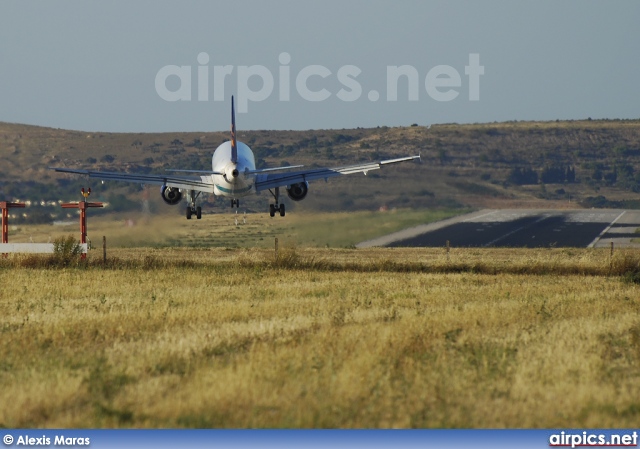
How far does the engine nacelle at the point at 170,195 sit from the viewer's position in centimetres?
7381

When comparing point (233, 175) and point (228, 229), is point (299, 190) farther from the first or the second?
point (228, 229)

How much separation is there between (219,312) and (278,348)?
9479 millimetres

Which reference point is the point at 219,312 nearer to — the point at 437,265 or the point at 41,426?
the point at 41,426

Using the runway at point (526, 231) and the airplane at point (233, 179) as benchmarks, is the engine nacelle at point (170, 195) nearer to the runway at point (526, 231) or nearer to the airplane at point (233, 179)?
the airplane at point (233, 179)

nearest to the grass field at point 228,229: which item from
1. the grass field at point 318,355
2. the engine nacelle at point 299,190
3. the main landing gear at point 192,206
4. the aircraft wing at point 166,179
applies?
the engine nacelle at point 299,190

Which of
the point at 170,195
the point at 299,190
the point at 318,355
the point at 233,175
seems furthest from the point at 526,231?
the point at 318,355

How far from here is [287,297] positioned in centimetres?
4472

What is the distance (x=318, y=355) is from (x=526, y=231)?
9910 cm

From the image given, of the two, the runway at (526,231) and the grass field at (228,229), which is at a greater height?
the grass field at (228,229)

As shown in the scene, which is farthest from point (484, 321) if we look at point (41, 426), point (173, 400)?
point (41, 426)

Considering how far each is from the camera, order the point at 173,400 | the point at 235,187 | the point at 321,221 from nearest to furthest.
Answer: the point at 173,400 < the point at 235,187 < the point at 321,221

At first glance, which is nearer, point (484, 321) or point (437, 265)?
point (484, 321)

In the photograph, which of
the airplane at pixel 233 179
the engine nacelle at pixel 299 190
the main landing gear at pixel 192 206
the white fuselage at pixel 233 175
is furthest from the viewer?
the main landing gear at pixel 192 206

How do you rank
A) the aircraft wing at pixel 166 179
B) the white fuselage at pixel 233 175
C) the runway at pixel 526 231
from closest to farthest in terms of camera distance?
the white fuselage at pixel 233 175 → the aircraft wing at pixel 166 179 → the runway at pixel 526 231
